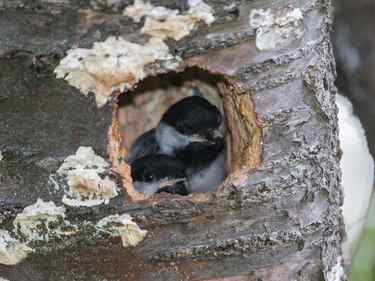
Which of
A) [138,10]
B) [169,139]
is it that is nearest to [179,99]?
[169,139]

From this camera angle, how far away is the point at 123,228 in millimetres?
1211

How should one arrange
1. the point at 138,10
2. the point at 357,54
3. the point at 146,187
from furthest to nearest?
the point at 357,54, the point at 146,187, the point at 138,10

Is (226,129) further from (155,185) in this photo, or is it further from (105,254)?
(105,254)

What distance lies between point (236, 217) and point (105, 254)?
22cm

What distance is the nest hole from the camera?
4.06 feet

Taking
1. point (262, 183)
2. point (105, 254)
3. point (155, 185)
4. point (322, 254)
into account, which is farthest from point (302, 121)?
point (155, 185)

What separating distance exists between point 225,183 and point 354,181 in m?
0.95

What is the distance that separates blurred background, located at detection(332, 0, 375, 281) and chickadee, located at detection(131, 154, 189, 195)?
663 mm

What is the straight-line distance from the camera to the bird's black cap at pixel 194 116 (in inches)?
73.0

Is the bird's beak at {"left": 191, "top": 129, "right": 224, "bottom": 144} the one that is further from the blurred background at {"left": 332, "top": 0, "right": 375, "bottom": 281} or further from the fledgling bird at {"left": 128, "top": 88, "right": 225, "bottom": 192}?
the blurred background at {"left": 332, "top": 0, "right": 375, "bottom": 281}

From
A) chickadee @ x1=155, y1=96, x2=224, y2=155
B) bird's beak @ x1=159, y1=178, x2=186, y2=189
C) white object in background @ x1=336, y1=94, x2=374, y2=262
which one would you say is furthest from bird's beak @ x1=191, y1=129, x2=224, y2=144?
white object in background @ x1=336, y1=94, x2=374, y2=262

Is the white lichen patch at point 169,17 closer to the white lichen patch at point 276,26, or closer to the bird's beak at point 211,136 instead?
the white lichen patch at point 276,26

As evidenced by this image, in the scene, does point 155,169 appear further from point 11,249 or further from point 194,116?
point 11,249

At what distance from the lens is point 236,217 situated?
124cm
